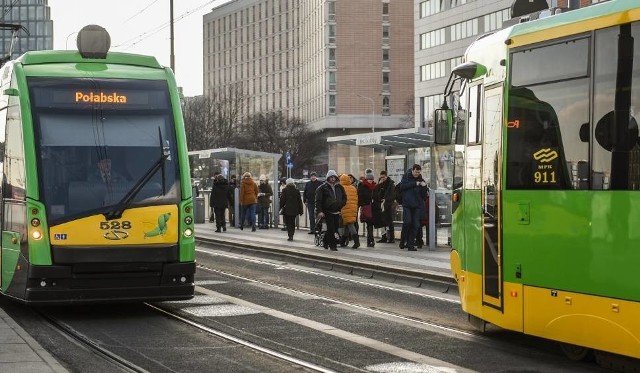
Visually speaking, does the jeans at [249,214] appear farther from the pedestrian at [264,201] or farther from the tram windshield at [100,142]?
the tram windshield at [100,142]

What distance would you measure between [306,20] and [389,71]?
15.7 meters

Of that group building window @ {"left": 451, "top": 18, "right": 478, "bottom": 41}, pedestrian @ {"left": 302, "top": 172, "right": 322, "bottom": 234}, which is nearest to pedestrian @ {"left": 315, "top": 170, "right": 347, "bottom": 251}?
pedestrian @ {"left": 302, "top": 172, "right": 322, "bottom": 234}

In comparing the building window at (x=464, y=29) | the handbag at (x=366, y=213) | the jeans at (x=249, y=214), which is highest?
the building window at (x=464, y=29)

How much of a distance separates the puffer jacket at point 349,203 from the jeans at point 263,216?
358 inches

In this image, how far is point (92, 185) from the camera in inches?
522

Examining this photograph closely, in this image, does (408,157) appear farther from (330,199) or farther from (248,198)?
(248,198)

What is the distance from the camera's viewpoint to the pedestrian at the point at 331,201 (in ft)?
78.8

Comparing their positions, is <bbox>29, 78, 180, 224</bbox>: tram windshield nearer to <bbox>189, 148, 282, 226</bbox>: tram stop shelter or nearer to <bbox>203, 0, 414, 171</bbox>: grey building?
<bbox>189, 148, 282, 226</bbox>: tram stop shelter

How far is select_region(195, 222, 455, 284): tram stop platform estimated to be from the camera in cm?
1888

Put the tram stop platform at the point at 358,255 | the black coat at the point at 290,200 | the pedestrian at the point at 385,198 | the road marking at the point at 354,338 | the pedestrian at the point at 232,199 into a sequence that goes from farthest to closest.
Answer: the pedestrian at the point at 232,199 < the black coat at the point at 290,200 < the pedestrian at the point at 385,198 < the tram stop platform at the point at 358,255 < the road marking at the point at 354,338

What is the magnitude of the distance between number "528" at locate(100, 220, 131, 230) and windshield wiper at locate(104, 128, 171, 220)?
0.19 feet

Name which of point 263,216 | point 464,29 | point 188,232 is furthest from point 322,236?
point 464,29

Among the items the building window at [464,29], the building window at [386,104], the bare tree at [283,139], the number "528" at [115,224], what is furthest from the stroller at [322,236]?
the building window at [386,104]

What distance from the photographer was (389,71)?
126938 mm
